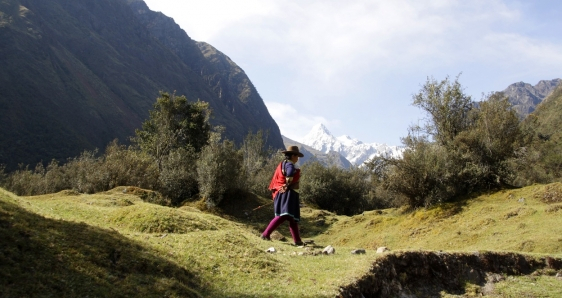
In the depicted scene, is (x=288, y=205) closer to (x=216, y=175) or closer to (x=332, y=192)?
(x=216, y=175)

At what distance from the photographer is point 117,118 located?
126938 mm

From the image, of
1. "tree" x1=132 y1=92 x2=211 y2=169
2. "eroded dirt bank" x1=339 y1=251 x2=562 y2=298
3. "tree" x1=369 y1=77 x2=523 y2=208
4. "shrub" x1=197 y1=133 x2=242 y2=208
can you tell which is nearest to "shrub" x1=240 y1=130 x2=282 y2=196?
"tree" x1=132 y1=92 x2=211 y2=169

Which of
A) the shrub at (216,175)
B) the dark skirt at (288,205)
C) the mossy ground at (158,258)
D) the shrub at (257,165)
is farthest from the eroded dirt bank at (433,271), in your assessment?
the shrub at (257,165)

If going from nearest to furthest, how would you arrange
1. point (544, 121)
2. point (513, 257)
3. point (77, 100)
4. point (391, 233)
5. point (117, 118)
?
point (513, 257), point (391, 233), point (544, 121), point (77, 100), point (117, 118)

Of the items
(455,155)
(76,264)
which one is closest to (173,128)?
(455,155)

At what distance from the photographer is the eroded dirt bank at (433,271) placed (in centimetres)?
771

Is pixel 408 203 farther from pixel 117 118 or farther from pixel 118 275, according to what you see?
pixel 117 118

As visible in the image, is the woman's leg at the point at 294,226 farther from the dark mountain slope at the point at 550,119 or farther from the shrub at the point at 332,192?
the dark mountain slope at the point at 550,119

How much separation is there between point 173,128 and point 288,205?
34091 millimetres

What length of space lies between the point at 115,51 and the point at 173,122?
168m

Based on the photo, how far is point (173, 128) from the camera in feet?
138

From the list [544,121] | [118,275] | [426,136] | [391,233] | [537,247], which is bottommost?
[391,233]

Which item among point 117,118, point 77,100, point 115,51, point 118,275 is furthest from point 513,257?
point 115,51

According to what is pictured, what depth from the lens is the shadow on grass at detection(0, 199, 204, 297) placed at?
4.76 metres
